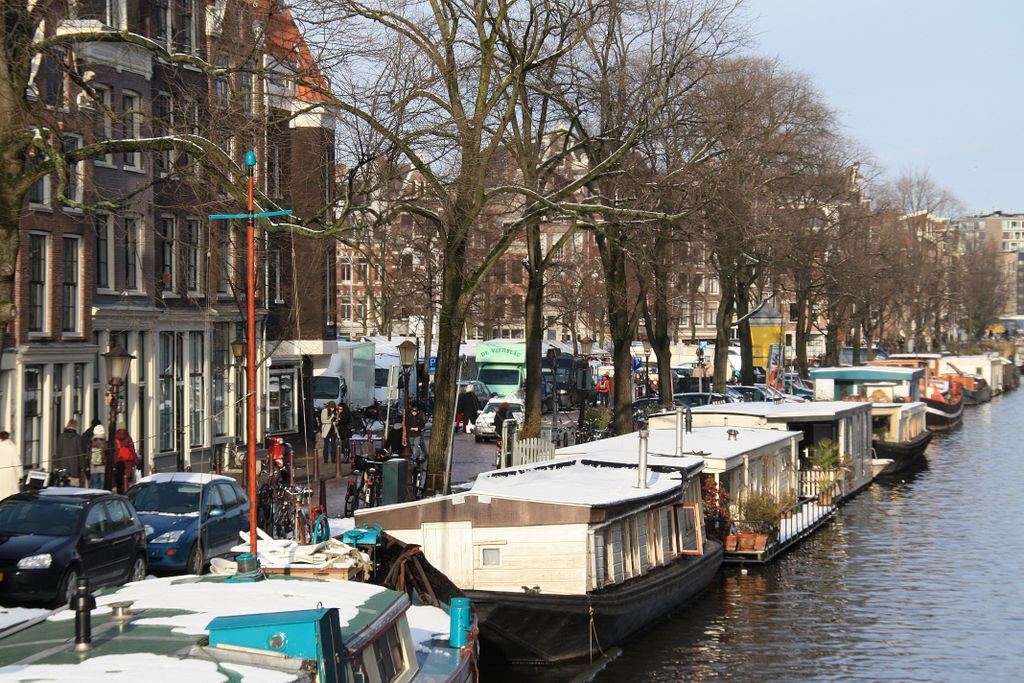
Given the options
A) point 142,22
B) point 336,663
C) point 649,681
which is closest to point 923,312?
point 142,22

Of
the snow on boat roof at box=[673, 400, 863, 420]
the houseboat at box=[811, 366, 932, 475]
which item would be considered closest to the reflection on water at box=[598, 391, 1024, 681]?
the snow on boat roof at box=[673, 400, 863, 420]

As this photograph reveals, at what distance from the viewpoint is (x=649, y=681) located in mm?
20297

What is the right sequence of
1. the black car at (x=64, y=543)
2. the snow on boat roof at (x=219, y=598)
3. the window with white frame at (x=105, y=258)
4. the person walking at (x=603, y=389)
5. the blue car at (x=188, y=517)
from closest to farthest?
the snow on boat roof at (x=219, y=598)
the black car at (x=64, y=543)
the blue car at (x=188, y=517)
the window with white frame at (x=105, y=258)
the person walking at (x=603, y=389)

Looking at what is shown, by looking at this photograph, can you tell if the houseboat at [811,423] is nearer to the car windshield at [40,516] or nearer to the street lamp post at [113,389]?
the street lamp post at [113,389]

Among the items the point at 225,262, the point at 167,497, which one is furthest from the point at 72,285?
the point at 167,497

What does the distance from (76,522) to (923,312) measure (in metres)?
106

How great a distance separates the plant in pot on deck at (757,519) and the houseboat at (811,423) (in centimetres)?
732

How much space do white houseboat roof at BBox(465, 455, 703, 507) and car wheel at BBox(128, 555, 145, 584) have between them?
5007 mm

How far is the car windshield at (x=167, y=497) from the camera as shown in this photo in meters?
23.0

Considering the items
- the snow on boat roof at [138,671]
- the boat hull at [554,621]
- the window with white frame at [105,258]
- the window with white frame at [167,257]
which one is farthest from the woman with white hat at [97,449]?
the snow on boat roof at [138,671]

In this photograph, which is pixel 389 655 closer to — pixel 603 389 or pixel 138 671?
pixel 138 671

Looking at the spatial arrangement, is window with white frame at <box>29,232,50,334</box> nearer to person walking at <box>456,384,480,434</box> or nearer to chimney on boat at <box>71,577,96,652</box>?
person walking at <box>456,384,480,434</box>

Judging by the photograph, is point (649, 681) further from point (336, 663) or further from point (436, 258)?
point (436, 258)

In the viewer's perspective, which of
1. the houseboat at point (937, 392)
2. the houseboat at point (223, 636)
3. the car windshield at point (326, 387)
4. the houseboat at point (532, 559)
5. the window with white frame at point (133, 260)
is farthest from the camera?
the houseboat at point (937, 392)
